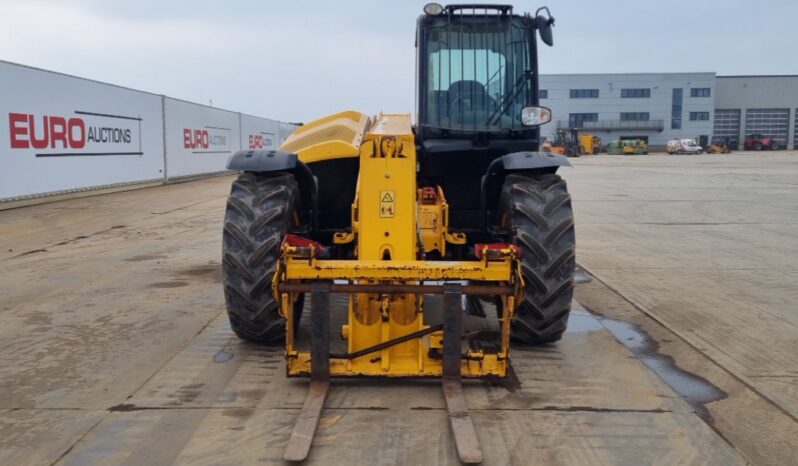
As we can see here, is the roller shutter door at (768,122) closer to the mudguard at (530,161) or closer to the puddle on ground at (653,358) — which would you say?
the puddle on ground at (653,358)

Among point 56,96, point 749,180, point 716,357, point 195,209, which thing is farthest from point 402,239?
point 749,180

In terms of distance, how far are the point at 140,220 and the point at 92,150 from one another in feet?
19.8

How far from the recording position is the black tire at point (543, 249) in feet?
17.2

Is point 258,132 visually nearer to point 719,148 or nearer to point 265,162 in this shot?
point 265,162

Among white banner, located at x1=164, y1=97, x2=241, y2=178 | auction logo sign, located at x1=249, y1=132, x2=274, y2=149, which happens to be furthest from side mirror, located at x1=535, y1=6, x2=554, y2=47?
auction logo sign, located at x1=249, y1=132, x2=274, y2=149

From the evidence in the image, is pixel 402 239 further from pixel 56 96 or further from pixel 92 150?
pixel 92 150

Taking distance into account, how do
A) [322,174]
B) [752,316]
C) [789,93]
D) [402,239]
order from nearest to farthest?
[402,239] → [322,174] → [752,316] → [789,93]

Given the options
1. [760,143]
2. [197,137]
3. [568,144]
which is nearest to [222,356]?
[197,137]

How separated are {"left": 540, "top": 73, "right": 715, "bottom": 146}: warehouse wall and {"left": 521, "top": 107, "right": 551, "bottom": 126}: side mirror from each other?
258 ft

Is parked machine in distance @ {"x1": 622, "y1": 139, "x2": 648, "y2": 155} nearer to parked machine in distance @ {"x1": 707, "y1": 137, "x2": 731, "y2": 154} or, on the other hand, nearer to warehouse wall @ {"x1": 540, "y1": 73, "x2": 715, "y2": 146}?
parked machine in distance @ {"x1": 707, "y1": 137, "x2": 731, "y2": 154}

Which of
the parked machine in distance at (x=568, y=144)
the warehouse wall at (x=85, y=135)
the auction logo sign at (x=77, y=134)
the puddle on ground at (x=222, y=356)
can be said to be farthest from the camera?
the parked machine in distance at (x=568, y=144)

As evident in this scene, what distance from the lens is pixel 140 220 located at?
15.8m

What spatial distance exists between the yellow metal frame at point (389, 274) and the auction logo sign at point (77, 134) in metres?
15.0

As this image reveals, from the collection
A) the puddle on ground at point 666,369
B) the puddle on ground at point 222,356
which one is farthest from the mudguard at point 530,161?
the puddle on ground at point 222,356
